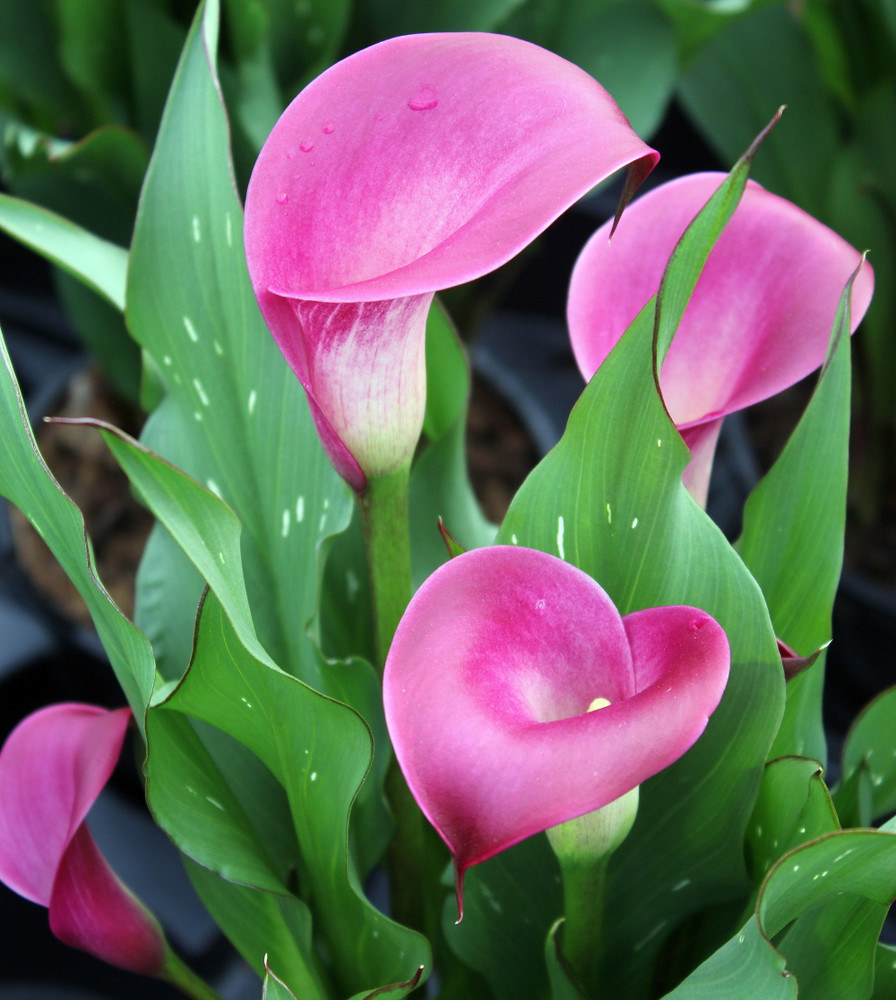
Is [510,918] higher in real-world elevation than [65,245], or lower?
lower

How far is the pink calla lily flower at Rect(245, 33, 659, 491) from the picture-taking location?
241 millimetres

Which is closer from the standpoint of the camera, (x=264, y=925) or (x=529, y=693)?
(x=529, y=693)

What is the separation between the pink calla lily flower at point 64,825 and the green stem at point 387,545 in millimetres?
80

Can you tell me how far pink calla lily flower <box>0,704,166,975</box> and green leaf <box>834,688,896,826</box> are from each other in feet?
0.70

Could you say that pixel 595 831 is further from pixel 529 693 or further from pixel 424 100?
pixel 424 100

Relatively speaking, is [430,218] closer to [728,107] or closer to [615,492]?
[615,492]

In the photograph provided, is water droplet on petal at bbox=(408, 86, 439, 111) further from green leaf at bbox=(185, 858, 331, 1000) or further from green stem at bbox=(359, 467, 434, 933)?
green leaf at bbox=(185, 858, 331, 1000)

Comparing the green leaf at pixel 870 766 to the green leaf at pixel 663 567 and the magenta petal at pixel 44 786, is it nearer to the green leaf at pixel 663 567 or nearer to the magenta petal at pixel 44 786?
the green leaf at pixel 663 567

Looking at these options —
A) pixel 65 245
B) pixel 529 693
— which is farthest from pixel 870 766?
pixel 65 245

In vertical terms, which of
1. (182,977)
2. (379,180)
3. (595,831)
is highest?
(379,180)

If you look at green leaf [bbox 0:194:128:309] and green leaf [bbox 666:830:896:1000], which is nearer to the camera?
green leaf [bbox 666:830:896:1000]

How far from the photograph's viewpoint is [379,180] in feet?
0.84

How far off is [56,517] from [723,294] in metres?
0.19

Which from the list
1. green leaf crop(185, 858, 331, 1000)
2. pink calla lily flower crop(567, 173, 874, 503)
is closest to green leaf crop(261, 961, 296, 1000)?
green leaf crop(185, 858, 331, 1000)
